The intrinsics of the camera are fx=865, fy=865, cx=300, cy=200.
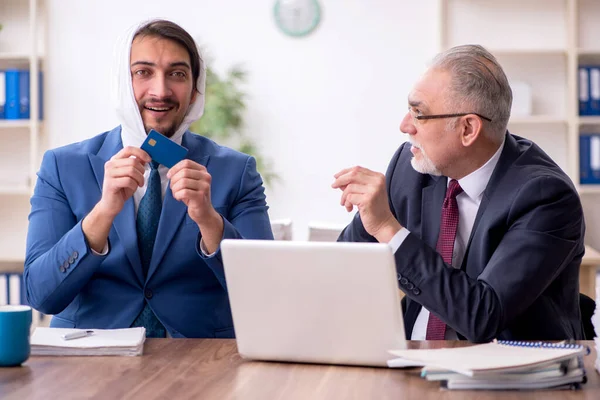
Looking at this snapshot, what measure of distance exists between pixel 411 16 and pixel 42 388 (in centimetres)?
416

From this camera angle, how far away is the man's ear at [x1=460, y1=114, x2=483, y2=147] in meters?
2.25

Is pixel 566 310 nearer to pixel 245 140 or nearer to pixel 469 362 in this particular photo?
pixel 469 362

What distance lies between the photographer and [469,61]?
2238 millimetres

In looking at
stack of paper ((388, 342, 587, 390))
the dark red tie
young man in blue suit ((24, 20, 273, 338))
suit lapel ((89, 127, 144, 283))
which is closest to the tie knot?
the dark red tie

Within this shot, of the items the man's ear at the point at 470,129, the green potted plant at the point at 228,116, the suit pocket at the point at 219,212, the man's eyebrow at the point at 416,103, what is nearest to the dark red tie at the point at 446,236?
the man's ear at the point at 470,129

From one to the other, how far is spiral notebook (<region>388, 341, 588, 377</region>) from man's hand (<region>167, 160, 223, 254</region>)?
2.10 ft

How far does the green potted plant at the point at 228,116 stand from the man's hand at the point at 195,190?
3.01m

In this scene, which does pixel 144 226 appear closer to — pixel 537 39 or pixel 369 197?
pixel 369 197

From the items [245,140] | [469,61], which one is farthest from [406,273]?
[245,140]

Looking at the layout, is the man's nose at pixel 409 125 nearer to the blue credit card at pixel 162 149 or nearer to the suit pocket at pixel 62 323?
the blue credit card at pixel 162 149

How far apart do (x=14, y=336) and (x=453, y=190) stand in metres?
1.16

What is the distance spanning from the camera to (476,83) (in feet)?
7.33

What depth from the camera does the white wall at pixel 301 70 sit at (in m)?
5.30

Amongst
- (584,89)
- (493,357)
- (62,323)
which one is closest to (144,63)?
(62,323)
